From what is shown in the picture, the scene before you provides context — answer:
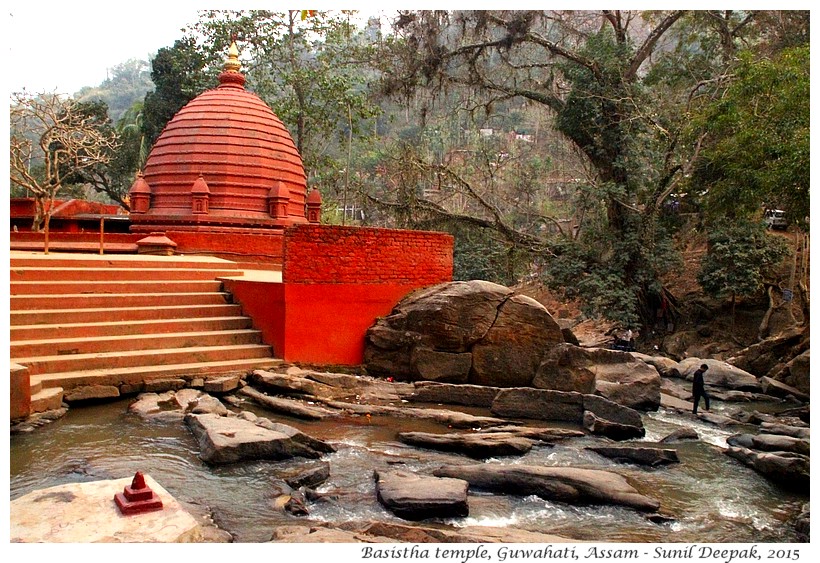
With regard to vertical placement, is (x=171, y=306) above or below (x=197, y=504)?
above

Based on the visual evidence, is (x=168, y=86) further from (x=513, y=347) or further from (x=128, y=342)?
(x=513, y=347)

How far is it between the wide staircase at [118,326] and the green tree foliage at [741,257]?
36.8ft

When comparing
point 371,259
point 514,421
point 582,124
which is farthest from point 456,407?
point 582,124

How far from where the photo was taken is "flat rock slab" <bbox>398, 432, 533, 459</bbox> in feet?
20.0

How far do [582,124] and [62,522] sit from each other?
14821 mm

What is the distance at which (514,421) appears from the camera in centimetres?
729

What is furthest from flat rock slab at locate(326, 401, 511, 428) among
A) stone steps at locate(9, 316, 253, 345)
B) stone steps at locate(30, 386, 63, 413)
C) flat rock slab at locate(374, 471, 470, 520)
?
stone steps at locate(30, 386, 63, 413)

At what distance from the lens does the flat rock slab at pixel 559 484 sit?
4930mm

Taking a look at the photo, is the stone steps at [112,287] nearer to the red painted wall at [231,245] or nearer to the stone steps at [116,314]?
the stone steps at [116,314]

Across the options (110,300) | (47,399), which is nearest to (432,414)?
(47,399)

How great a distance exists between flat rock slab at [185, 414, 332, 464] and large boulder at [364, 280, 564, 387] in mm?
3118

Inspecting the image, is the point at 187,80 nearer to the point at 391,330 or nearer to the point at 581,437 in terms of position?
the point at 391,330

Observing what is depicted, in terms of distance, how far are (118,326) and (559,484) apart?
5.67 meters

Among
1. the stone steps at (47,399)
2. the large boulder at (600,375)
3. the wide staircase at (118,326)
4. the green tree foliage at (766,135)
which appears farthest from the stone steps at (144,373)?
the green tree foliage at (766,135)
